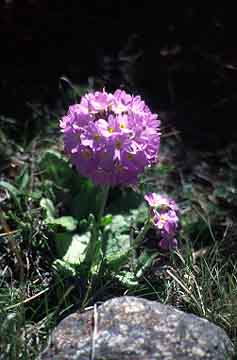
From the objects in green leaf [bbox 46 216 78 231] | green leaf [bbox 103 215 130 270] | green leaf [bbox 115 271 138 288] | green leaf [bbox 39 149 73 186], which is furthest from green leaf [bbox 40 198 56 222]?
green leaf [bbox 115 271 138 288]

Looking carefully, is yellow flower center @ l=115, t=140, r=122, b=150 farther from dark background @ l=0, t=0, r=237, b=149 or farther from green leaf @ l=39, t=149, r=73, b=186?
dark background @ l=0, t=0, r=237, b=149

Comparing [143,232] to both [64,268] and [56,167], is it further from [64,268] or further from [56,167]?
[56,167]

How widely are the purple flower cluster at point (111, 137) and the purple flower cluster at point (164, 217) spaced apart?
23 cm

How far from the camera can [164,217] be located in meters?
3.24

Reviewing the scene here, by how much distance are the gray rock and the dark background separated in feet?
5.73

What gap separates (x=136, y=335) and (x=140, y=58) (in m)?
2.43

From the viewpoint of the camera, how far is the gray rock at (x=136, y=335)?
2.67 metres

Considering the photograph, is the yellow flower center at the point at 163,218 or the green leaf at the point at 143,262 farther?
the green leaf at the point at 143,262

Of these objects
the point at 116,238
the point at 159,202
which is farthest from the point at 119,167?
the point at 116,238

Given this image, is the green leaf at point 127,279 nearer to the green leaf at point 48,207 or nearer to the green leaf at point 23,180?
the green leaf at point 48,207

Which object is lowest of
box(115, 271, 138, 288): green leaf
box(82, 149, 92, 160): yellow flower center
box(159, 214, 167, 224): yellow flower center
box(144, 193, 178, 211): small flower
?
box(115, 271, 138, 288): green leaf

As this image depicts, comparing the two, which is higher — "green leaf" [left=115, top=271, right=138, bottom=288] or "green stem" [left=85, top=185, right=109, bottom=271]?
"green stem" [left=85, top=185, right=109, bottom=271]

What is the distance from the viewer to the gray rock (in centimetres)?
267

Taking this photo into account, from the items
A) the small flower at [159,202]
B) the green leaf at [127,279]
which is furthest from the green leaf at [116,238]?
the small flower at [159,202]
